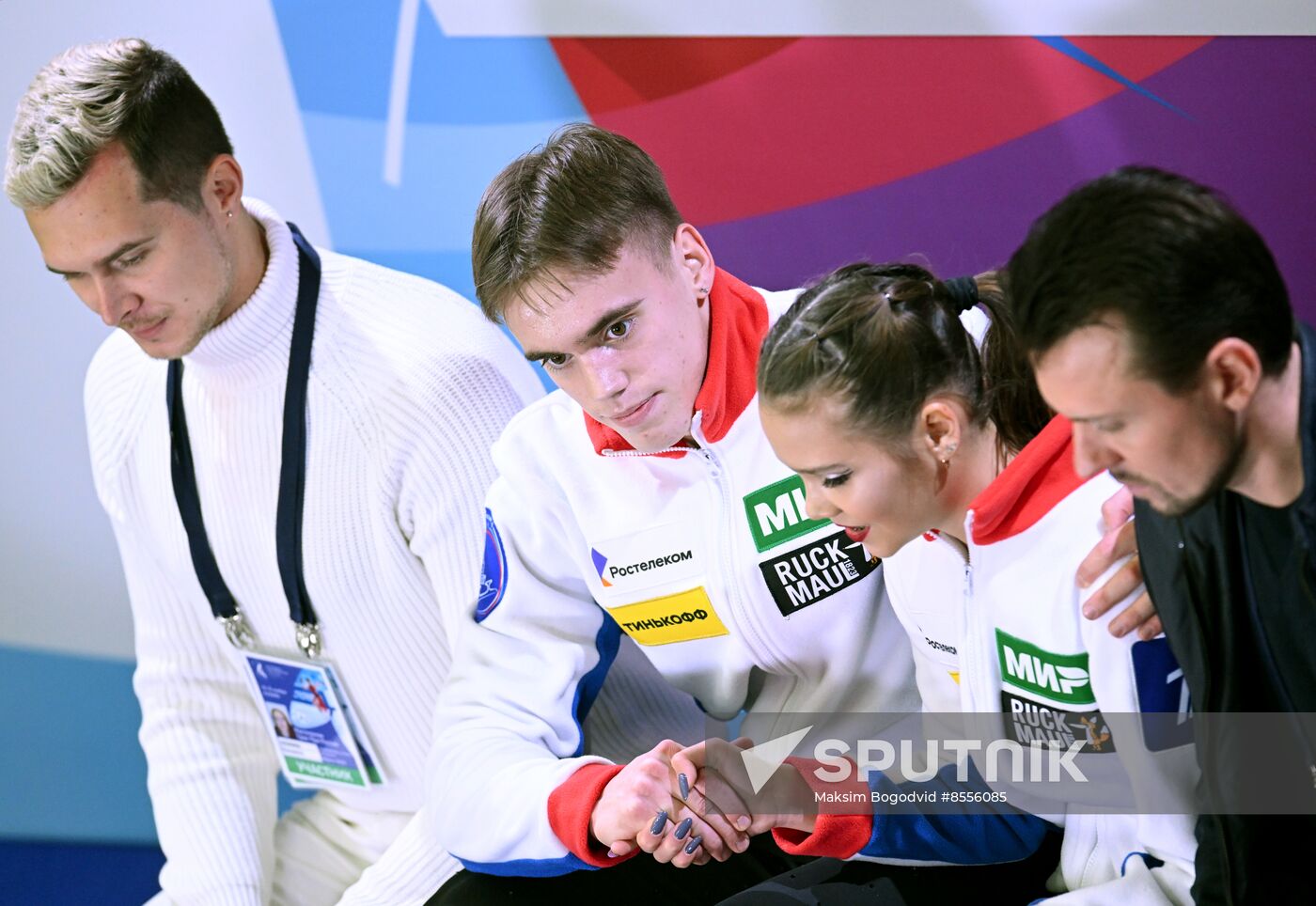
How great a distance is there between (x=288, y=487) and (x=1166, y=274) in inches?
54.1

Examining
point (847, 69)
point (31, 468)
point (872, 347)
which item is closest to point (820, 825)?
point (872, 347)

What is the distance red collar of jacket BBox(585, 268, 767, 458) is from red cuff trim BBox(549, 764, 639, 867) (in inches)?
15.1

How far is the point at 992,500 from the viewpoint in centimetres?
126

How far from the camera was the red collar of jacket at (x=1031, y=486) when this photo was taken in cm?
125

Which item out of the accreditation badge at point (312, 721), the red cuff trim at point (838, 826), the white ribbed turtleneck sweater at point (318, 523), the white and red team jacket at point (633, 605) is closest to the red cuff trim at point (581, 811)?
the white and red team jacket at point (633, 605)

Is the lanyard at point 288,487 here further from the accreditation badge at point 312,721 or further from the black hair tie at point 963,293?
the black hair tie at point 963,293

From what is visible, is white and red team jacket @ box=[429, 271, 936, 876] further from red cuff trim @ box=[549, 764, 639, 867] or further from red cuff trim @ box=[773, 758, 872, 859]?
red cuff trim @ box=[773, 758, 872, 859]

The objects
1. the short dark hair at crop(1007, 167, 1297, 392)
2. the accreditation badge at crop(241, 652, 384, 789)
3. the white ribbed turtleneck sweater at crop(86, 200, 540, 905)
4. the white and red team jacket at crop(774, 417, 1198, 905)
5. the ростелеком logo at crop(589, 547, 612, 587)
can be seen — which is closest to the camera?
the short dark hair at crop(1007, 167, 1297, 392)

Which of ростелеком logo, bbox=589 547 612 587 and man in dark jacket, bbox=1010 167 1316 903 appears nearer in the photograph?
man in dark jacket, bbox=1010 167 1316 903

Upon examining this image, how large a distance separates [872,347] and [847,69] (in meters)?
0.84

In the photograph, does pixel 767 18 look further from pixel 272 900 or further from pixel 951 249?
pixel 272 900

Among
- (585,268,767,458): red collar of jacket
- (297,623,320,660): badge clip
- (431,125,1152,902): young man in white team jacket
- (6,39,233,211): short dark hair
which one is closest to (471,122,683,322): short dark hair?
(431,125,1152,902): young man in white team jacket

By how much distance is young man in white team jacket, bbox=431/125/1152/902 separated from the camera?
1486 mm

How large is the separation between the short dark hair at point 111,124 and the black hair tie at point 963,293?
3.68 feet
